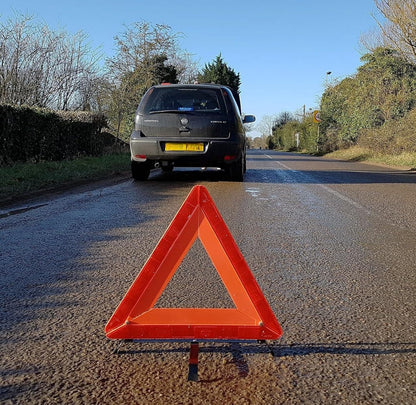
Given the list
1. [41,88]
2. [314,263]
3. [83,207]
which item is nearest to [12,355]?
[314,263]

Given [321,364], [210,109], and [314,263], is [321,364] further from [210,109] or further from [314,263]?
[210,109]

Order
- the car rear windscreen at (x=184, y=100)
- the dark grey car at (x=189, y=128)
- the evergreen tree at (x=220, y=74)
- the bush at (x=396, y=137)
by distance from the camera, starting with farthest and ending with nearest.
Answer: the evergreen tree at (x=220, y=74), the bush at (x=396, y=137), the car rear windscreen at (x=184, y=100), the dark grey car at (x=189, y=128)

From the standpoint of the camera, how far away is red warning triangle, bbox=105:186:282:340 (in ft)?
7.28

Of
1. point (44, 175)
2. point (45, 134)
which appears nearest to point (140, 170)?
point (44, 175)

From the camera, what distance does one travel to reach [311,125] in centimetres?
4700

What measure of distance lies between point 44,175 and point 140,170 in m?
1.92

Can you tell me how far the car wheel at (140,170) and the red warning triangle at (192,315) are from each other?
25.9 feet

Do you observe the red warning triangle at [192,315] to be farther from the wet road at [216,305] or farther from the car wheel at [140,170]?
the car wheel at [140,170]

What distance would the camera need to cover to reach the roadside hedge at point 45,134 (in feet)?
36.1

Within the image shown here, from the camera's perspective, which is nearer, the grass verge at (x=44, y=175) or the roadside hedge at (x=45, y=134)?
the grass verge at (x=44, y=175)

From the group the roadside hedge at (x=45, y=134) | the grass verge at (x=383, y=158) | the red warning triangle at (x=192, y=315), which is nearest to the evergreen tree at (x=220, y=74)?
the grass verge at (x=383, y=158)

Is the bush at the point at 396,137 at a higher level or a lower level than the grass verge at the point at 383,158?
higher

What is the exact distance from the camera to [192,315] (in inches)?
91.9

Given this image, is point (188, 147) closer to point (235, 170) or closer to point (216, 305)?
point (235, 170)
